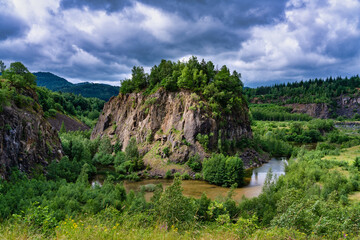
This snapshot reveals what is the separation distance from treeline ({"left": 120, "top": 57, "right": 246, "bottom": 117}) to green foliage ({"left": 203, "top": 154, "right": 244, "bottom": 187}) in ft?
44.7

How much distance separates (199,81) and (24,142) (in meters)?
42.1

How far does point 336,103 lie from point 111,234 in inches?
8295

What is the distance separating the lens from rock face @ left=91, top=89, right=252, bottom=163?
181 ft

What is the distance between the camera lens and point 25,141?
34.3m

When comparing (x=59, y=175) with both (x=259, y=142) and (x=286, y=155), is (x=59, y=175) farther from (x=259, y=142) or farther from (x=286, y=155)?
(x=286, y=155)

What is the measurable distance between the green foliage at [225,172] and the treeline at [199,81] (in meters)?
13.6

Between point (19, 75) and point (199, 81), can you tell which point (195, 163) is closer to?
point (199, 81)

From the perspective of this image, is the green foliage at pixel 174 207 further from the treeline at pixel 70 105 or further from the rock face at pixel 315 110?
the rock face at pixel 315 110

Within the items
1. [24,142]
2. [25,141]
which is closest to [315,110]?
[25,141]

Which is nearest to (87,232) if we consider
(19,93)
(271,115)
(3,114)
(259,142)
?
(3,114)

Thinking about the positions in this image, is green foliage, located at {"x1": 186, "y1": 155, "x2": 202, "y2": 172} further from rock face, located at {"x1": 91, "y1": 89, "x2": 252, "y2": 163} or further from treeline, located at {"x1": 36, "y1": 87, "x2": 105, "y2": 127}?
treeline, located at {"x1": 36, "y1": 87, "x2": 105, "y2": 127}

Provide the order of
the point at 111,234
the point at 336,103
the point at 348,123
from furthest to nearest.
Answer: the point at 336,103 → the point at 348,123 → the point at 111,234

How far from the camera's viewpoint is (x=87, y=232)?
707 cm

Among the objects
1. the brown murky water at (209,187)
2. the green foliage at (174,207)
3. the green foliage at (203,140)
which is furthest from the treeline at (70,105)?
the green foliage at (174,207)
